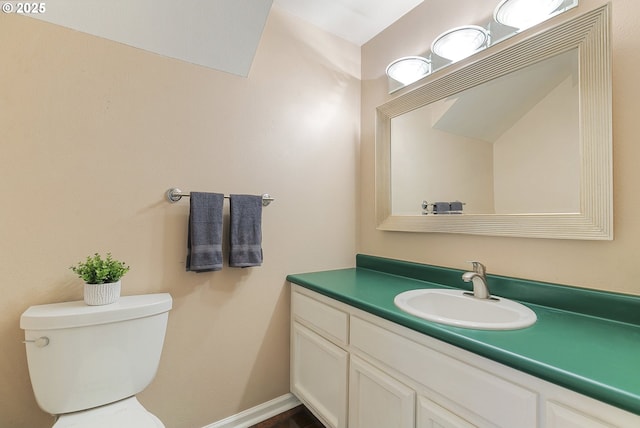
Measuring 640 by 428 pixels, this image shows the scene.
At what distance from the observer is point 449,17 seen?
1497mm

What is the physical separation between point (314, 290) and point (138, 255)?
838 mm

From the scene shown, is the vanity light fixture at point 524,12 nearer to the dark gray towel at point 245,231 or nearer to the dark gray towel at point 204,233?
the dark gray towel at point 245,231

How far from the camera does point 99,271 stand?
109 centimetres

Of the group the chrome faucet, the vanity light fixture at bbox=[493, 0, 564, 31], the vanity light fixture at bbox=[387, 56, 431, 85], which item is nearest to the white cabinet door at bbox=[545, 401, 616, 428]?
the chrome faucet

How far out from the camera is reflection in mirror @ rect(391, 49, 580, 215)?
3.63ft

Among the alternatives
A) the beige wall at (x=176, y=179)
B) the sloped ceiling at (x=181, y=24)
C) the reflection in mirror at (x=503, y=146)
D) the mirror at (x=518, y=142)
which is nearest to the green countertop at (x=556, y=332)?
the mirror at (x=518, y=142)

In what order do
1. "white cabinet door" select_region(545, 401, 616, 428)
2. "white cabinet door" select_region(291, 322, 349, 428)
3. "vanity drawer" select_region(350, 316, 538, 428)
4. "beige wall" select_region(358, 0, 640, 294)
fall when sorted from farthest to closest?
"white cabinet door" select_region(291, 322, 349, 428) < "beige wall" select_region(358, 0, 640, 294) < "vanity drawer" select_region(350, 316, 538, 428) < "white cabinet door" select_region(545, 401, 616, 428)

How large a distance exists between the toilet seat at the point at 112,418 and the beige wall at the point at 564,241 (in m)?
1.39

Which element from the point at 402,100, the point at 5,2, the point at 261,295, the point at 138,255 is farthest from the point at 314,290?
the point at 5,2

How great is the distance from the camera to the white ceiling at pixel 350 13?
1.65 meters

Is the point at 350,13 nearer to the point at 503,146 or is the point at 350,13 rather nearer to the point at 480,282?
the point at 503,146

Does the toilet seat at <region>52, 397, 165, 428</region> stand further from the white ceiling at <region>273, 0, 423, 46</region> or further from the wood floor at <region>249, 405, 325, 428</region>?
the white ceiling at <region>273, 0, 423, 46</region>

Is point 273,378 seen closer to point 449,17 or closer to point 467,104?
point 467,104

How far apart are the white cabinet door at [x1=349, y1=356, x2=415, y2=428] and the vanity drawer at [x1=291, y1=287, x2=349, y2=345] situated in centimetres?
12
